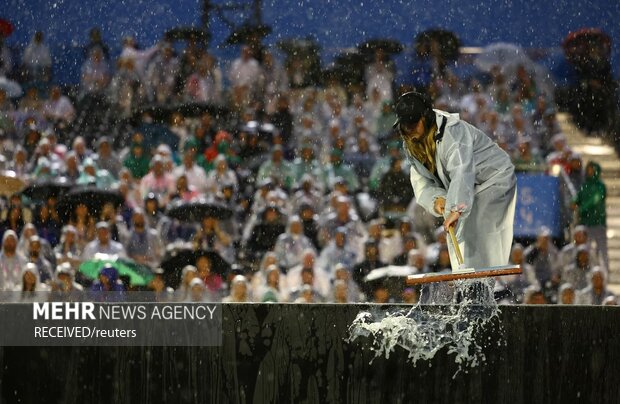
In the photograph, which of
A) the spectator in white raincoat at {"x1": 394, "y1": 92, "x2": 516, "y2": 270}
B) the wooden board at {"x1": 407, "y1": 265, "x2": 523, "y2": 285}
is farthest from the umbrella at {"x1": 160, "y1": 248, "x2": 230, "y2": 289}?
the wooden board at {"x1": 407, "y1": 265, "x2": 523, "y2": 285}

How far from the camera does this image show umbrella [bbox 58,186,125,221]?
961 cm

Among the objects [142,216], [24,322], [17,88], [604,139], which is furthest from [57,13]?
[24,322]

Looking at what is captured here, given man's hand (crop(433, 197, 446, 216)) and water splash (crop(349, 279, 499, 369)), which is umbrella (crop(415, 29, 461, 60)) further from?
water splash (crop(349, 279, 499, 369))

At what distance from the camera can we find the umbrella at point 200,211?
9.48 metres

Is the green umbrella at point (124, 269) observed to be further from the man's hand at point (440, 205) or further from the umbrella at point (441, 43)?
the man's hand at point (440, 205)

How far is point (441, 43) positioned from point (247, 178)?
9.31 ft

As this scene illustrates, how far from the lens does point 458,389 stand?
4281mm

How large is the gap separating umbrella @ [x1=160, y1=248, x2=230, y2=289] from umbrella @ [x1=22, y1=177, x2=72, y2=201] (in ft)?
4.29

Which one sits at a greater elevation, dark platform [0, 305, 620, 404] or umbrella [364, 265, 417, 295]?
umbrella [364, 265, 417, 295]

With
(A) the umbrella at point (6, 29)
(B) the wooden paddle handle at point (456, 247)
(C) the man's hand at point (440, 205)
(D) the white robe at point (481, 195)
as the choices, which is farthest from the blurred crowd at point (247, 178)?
(B) the wooden paddle handle at point (456, 247)

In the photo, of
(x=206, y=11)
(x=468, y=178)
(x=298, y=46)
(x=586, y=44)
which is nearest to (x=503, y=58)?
(x=586, y=44)

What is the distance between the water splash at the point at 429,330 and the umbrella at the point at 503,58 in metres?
7.59

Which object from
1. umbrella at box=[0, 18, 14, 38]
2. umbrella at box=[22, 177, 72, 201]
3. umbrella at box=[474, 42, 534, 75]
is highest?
umbrella at box=[0, 18, 14, 38]

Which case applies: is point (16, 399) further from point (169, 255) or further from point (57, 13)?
point (57, 13)
